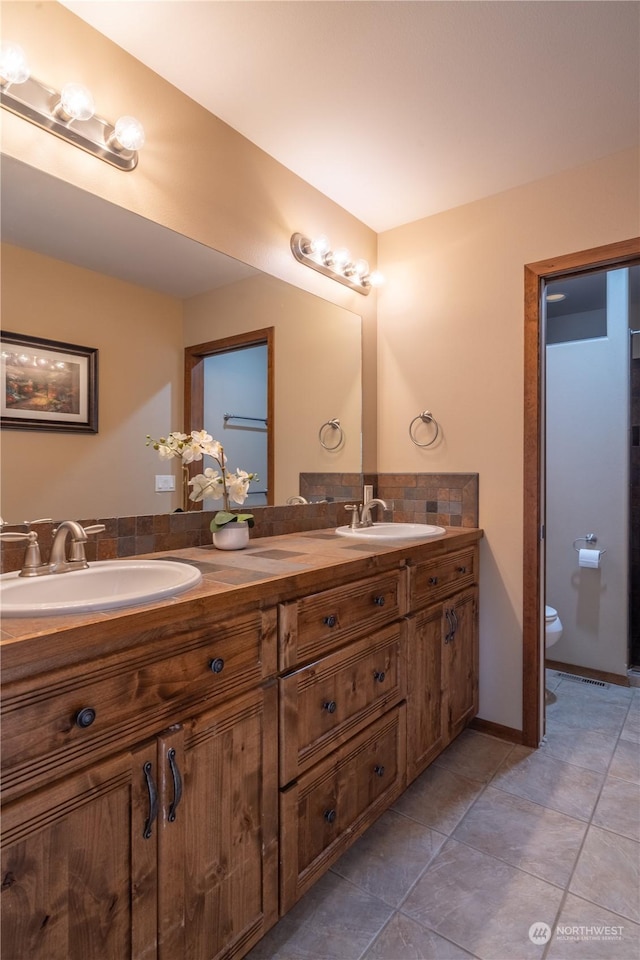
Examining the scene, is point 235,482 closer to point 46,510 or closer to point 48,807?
point 46,510

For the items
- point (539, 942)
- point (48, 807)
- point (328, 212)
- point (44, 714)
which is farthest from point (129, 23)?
point (539, 942)

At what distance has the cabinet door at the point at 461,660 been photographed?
1.98 m

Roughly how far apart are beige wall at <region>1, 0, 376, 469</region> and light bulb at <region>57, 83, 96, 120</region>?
75 mm

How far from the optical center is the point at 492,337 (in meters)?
2.24

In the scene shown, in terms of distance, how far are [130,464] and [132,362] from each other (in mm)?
317

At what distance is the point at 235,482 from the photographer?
174 centimetres

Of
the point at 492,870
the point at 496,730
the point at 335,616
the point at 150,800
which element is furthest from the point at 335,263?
the point at 492,870

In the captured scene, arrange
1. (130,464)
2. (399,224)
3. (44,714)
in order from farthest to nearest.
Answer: (399,224), (130,464), (44,714)

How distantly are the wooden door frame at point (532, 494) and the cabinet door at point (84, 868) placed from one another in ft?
5.62

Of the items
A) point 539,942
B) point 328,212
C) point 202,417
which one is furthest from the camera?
point 328,212

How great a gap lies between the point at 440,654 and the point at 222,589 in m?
1.17

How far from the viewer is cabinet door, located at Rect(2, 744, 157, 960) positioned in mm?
758

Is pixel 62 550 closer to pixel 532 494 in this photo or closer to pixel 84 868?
pixel 84 868

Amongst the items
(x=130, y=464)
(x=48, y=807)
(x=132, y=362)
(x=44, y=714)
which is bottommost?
(x=48, y=807)
